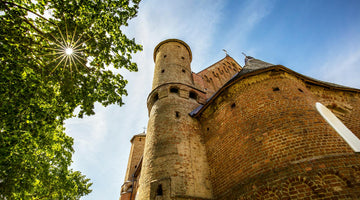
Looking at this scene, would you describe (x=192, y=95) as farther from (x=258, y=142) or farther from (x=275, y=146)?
(x=275, y=146)

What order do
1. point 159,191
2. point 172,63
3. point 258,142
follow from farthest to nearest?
1. point 172,63
2. point 159,191
3. point 258,142

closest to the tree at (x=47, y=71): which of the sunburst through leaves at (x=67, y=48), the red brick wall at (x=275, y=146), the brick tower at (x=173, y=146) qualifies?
the sunburst through leaves at (x=67, y=48)

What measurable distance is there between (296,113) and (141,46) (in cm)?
617

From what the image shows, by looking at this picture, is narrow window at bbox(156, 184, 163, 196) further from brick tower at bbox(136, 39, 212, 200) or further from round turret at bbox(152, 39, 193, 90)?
round turret at bbox(152, 39, 193, 90)

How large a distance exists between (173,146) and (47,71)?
5.65 m

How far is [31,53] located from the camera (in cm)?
527

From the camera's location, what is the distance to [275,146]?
606 centimetres

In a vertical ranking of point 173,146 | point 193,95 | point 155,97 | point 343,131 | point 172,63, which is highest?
point 172,63

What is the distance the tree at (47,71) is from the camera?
4.89 metres

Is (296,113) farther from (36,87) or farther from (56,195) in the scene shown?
(56,195)

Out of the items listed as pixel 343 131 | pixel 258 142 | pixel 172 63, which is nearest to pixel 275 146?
pixel 258 142

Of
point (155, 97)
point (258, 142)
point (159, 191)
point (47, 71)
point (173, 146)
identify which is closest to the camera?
point (47, 71)

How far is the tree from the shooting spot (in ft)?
16.0

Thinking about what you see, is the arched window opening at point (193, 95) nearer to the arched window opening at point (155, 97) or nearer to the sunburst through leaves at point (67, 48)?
the arched window opening at point (155, 97)
